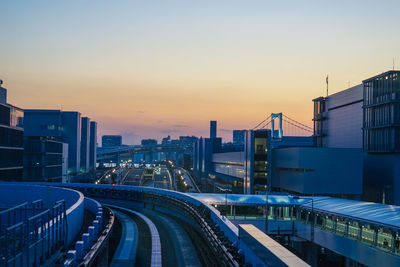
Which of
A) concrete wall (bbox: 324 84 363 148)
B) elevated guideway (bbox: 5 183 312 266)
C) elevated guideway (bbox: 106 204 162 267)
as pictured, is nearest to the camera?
elevated guideway (bbox: 5 183 312 266)

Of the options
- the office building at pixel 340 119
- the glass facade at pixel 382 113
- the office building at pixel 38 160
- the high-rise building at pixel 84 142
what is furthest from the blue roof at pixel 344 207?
the high-rise building at pixel 84 142

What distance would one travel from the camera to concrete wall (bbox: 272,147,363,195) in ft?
200

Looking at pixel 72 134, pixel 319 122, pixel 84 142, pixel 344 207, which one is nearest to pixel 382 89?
pixel 319 122

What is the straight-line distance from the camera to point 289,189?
2571 inches

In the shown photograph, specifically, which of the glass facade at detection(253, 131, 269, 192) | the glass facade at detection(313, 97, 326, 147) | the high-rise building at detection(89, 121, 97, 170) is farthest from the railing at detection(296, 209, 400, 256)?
the high-rise building at detection(89, 121, 97, 170)

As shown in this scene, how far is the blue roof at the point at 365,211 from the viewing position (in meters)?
31.5

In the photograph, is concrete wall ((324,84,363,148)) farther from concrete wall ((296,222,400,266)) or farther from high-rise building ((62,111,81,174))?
high-rise building ((62,111,81,174))

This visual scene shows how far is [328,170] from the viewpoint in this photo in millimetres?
61500

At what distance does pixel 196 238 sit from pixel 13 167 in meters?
48.7

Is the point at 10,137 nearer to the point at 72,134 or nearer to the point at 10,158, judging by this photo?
the point at 10,158

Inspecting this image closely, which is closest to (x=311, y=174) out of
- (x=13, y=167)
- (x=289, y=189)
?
(x=289, y=189)

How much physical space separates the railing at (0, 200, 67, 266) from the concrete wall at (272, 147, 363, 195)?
168 feet

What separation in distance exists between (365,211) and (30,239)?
32522mm

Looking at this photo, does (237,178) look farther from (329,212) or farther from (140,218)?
(140,218)
